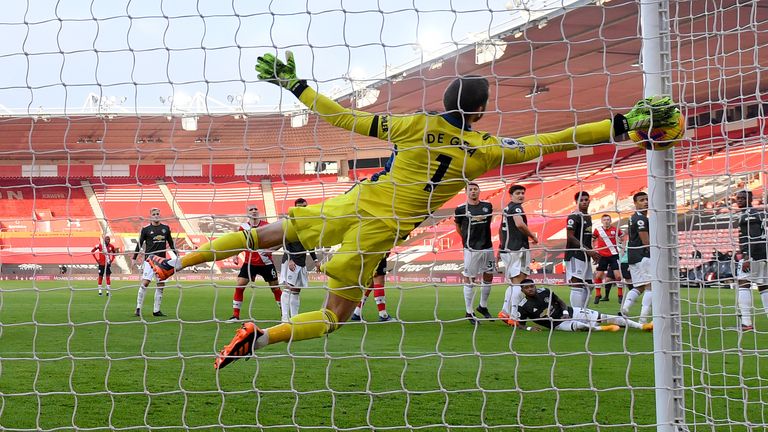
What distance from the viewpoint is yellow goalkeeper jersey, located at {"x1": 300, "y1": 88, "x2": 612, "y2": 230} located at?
408 cm

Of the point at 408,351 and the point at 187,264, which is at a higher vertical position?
the point at 187,264

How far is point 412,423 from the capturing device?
14.8 ft

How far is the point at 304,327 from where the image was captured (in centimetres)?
421

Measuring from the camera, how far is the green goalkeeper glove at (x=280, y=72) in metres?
4.06

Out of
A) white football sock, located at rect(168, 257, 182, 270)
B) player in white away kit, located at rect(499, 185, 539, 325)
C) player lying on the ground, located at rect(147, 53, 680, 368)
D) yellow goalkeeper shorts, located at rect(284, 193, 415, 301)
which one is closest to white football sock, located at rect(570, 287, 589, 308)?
player in white away kit, located at rect(499, 185, 539, 325)

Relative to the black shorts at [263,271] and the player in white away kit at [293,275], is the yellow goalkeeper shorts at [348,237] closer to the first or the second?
the player in white away kit at [293,275]

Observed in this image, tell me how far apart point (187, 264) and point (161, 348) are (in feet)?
10.5

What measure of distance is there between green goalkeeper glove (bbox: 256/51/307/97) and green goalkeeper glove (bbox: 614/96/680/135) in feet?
5.74

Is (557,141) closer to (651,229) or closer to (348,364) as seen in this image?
(651,229)

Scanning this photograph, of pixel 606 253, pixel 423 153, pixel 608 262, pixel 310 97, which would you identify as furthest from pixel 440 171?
pixel 608 262

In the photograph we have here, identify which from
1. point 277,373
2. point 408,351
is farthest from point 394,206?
point 408,351

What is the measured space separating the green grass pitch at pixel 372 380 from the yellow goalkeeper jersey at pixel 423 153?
0.52 metres

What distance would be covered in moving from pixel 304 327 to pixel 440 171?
116 centimetres

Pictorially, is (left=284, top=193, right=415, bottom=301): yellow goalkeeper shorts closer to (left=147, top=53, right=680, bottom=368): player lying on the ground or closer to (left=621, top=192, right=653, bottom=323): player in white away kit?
(left=147, top=53, right=680, bottom=368): player lying on the ground
